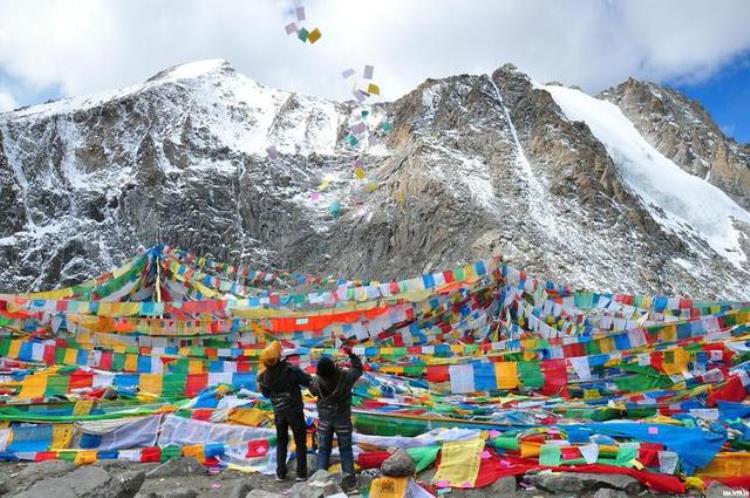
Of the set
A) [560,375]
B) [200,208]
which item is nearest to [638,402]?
[560,375]

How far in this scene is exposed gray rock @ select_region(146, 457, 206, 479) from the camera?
21.9 ft

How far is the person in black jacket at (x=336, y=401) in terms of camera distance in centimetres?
630

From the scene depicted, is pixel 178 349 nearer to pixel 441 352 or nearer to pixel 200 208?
pixel 441 352

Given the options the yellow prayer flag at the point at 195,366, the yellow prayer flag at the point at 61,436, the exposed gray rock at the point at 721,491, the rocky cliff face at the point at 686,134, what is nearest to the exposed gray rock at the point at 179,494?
the yellow prayer flag at the point at 61,436

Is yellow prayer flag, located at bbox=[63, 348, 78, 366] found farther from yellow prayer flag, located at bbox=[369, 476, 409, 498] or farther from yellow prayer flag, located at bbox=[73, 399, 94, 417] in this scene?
yellow prayer flag, located at bbox=[369, 476, 409, 498]

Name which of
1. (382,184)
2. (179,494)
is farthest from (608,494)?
(382,184)

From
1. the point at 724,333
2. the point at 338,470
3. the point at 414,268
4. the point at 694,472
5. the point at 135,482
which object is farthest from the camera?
the point at 414,268

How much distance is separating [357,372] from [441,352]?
21.3 ft

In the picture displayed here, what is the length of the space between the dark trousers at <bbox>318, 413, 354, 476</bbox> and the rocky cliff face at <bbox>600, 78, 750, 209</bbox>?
9105cm

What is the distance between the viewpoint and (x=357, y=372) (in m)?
6.37

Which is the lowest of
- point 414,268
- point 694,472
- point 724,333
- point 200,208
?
point 694,472

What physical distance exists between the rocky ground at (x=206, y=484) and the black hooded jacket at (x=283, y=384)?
2.56 ft

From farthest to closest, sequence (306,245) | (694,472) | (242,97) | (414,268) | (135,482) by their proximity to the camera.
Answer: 1. (242,97)
2. (306,245)
3. (414,268)
4. (694,472)
5. (135,482)

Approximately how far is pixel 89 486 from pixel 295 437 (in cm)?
196
